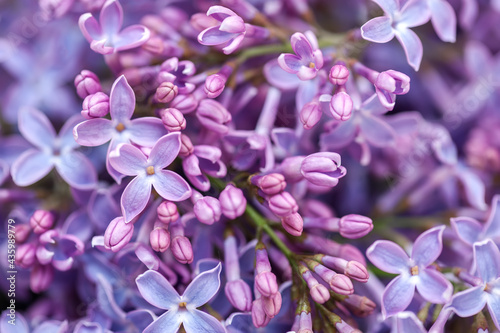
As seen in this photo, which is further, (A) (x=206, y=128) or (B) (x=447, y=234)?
(B) (x=447, y=234)

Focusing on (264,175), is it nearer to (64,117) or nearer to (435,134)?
(435,134)

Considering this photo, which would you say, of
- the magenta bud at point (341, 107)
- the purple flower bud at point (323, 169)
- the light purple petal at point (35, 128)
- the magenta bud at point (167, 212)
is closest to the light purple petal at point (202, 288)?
the magenta bud at point (167, 212)

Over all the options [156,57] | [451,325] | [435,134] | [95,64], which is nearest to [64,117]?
[95,64]

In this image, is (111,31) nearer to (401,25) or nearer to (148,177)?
(148,177)

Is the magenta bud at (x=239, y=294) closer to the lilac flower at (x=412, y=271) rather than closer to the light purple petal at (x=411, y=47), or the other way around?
the lilac flower at (x=412, y=271)

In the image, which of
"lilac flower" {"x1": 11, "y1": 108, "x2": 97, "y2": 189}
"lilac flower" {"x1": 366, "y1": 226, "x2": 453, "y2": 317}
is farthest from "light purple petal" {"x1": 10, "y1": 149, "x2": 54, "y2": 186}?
"lilac flower" {"x1": 366, "y1": 226, "x2": 453, "y2": 317}

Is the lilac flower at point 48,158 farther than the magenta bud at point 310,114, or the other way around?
the lilac flower at point 48,158

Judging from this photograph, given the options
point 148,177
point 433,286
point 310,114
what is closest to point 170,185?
point 148,177
